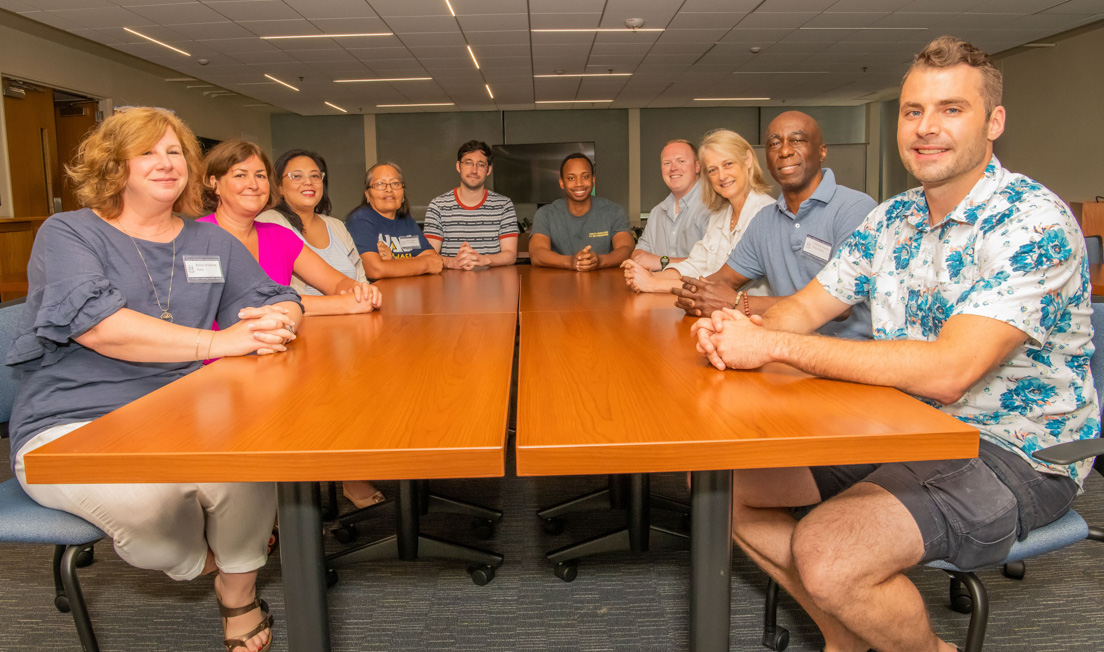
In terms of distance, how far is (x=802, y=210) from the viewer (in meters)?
2.43

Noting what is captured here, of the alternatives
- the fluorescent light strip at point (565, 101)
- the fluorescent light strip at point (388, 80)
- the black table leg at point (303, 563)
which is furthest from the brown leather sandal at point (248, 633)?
the fluorescent light strip at point (565, 101)

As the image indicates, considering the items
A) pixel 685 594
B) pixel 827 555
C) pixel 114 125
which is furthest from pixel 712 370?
pixel 114 125

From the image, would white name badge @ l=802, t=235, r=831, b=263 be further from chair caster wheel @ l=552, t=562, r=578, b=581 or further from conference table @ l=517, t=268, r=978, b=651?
chair caster wheel @ l=552, t=562, r=578, b=581

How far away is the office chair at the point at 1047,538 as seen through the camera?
1.22 m

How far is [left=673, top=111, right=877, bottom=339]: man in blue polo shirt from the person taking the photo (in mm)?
2322

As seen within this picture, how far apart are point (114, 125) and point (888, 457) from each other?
6.05 feet

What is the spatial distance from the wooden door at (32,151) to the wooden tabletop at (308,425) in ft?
25.7

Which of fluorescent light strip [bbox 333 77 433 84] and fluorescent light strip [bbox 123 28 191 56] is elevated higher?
fluorescent light strip [bbox 333 77 433 84]

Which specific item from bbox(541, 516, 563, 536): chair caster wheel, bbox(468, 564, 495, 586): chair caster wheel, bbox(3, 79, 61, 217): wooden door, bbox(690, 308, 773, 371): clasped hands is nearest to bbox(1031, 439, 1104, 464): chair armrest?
bbox(690, 308, 773, 371): clasped hands

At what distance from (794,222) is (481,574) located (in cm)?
152

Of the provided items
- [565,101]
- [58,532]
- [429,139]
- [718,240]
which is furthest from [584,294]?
[429,139]

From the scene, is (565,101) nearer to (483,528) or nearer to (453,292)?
(453,292)

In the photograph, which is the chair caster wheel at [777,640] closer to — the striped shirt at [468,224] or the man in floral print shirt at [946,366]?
the man in floral print shirt at [946,366]

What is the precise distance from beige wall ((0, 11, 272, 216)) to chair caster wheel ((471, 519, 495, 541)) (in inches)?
221
